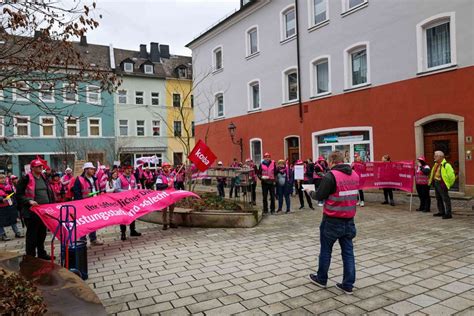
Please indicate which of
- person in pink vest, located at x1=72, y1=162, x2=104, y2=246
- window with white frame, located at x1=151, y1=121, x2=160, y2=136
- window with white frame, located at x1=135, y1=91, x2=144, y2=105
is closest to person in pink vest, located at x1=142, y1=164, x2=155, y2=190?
person in pink vest, located at x1=72, y1=162, x2=104, y2=246

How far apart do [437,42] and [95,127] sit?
1335 inches

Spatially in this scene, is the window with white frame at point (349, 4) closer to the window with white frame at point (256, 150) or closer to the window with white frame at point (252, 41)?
the window with white frame at point (252, 41)

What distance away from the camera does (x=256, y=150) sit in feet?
74.7

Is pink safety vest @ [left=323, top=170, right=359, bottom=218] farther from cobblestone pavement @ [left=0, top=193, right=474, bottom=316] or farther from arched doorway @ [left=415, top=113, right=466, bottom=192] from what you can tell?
arched doorway @ [left=415, top=113, right=466, bottom=192]

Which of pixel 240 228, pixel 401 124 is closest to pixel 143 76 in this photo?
pixel 401 124

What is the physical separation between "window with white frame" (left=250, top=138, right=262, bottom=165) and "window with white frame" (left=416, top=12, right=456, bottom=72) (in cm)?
1085

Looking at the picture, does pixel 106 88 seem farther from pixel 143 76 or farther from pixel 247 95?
pixel 143 76

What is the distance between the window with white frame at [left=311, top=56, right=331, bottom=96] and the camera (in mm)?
17797

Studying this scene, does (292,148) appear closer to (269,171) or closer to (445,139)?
(445,139)

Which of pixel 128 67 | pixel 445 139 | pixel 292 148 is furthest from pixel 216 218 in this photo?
pixel 128 67

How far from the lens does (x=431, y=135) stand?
43.9 ft

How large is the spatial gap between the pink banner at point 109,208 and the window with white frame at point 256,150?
13.5m

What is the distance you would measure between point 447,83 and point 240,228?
30.6 ft

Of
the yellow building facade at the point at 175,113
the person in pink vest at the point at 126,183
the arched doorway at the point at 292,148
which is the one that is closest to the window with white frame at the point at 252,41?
the arched doorway at the point at 292,148
